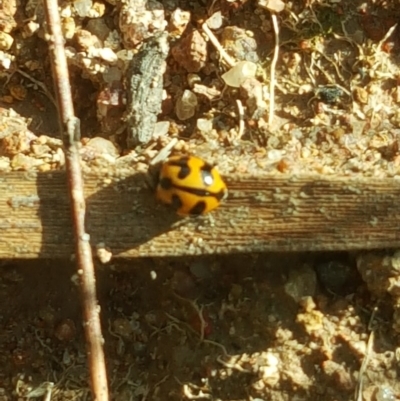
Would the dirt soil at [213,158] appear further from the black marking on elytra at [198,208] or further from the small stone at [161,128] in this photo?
the black marking on elytra at [198,208]

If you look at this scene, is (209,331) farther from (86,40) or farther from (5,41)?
(5,41)

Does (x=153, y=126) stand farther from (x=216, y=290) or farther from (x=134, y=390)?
(x=134, y=390)

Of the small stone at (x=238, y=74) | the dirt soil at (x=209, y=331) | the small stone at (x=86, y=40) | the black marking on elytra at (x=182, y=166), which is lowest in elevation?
the dirt soil at (x=209, y=331)

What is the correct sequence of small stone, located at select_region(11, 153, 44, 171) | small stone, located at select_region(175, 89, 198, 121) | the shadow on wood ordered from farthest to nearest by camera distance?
1. small stone, located at select_region(175, 89, 198, 121)
2. small stone, located at select_region(11, 153, 44, 171)
3. the shadow on wood

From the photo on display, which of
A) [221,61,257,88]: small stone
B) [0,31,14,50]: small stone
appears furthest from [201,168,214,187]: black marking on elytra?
[0,31,14,50]: small stone

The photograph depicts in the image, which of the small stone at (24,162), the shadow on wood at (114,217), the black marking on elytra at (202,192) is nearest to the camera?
the black marking on elytra at (202,192)

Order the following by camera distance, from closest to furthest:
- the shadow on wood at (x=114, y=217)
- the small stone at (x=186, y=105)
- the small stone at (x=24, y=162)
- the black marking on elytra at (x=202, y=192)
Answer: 1. the black marking on elytra at (x=202, y=192)
2. the shadow on wood at (x=114, y=217)
3. the small stone at (x=24, y=162)
4. the small stone at (x=186, y=105)

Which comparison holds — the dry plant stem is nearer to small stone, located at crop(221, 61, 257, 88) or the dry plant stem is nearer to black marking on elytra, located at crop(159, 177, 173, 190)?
small stone, located at crop(221, 61, 257, 88)

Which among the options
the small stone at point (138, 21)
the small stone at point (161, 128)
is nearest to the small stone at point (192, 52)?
the small stone at point (138, 21)
